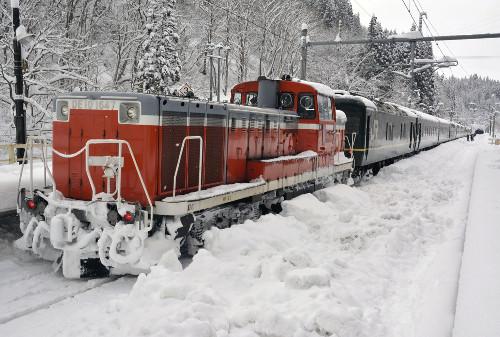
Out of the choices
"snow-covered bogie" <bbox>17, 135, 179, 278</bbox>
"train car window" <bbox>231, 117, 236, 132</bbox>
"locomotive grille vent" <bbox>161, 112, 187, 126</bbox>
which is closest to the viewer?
"snow-covered bogie" <bbox>17, 135, 179, 278</bbox>

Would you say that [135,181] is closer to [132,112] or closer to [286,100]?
[132,112]

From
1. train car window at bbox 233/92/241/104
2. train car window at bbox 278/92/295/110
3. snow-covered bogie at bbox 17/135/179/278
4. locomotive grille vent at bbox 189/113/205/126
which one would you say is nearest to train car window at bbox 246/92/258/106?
train car window at bbox 233/92/241/104

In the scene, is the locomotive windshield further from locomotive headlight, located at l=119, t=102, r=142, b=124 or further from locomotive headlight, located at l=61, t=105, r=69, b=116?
locomotive headlight, located at l=61, t=105, r=69, b=116

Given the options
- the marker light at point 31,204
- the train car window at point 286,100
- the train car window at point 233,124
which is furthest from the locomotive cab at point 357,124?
the marker light at point 31,204

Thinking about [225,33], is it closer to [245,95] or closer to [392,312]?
[245,95]

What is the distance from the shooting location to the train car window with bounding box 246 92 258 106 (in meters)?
10.4

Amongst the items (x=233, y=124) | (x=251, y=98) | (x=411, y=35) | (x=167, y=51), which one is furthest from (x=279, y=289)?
(x=167, y=51)

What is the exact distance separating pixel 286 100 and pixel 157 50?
744 inches

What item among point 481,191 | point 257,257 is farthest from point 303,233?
point 481,191

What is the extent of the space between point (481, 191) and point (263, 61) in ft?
104

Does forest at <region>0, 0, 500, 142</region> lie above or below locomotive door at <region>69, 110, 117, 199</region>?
above

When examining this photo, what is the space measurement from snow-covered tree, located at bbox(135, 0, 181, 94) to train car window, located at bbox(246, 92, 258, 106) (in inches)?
677

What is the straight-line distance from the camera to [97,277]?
18.6 ft

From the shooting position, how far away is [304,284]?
474 centimetres
